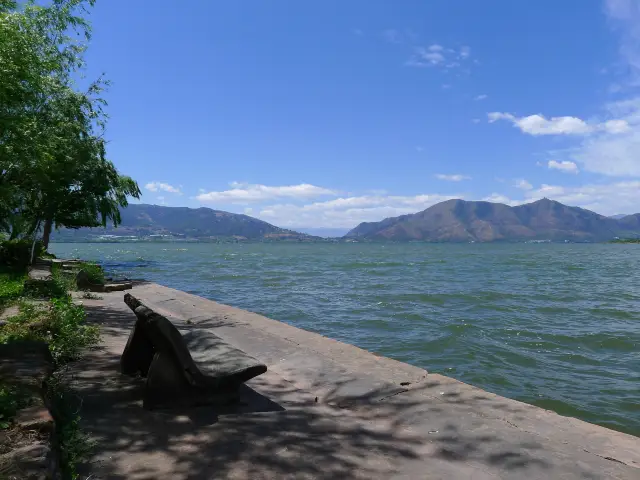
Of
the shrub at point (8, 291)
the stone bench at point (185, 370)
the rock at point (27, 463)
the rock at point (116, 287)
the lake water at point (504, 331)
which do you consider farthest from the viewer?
the rock at point (116, 287)

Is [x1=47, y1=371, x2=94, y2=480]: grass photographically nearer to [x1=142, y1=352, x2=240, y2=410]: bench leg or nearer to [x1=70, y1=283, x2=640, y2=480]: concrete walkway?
[x1=70, y1=283, x2=640, y2=480]: concrete walkway

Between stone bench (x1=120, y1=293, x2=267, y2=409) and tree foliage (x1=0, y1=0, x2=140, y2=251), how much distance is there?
5059 mm

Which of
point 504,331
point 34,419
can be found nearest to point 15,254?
point 504,331

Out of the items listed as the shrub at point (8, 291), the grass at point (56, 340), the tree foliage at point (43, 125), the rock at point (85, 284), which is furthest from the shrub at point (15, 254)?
the grass at point (56, 340)

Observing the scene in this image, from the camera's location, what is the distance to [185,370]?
457 cm

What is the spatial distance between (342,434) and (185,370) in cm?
168

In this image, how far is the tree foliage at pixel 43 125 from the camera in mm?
7500

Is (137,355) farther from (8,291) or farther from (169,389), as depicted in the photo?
(8,291)

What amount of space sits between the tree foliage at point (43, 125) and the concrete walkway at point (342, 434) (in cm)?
467

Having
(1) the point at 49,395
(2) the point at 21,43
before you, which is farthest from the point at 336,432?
(2) the point at 21,43

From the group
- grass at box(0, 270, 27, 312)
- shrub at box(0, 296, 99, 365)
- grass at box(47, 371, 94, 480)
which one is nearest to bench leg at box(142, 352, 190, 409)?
grass at box(47, 371, 94, 480)

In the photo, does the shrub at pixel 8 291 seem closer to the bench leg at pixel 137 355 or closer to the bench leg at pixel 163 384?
the bench leg at pixel 137 355

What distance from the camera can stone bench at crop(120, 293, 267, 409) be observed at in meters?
4.49

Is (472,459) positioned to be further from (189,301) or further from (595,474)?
(189,301)
